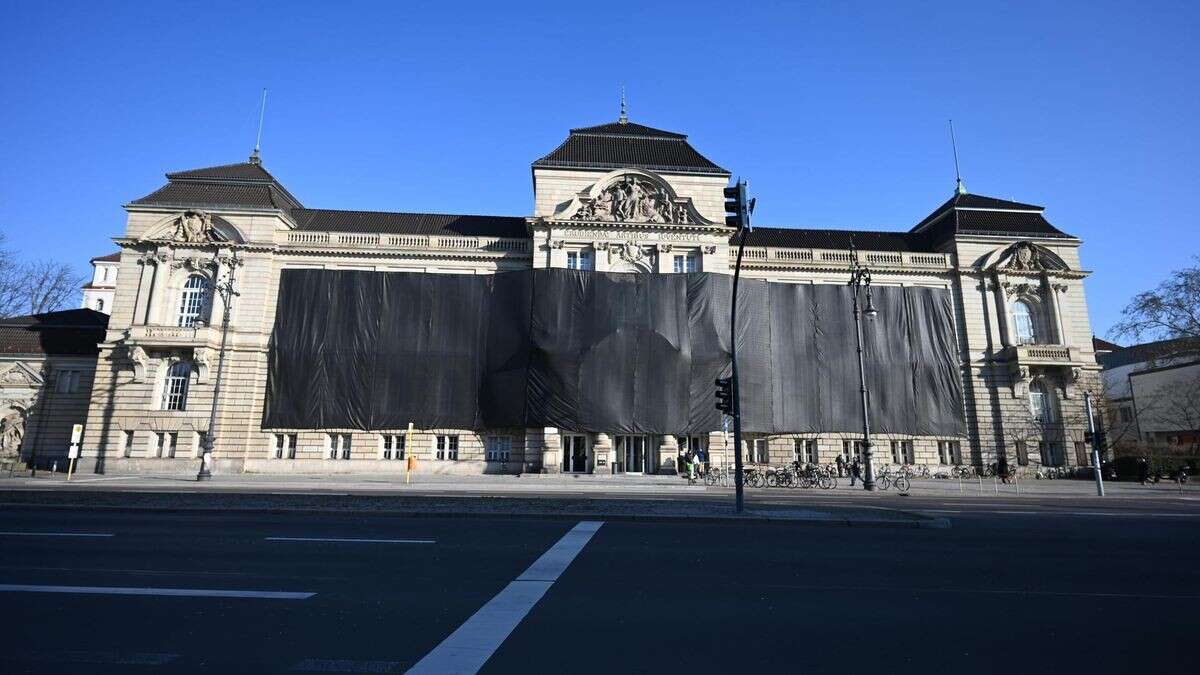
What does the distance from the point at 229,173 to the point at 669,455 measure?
36.0 meters

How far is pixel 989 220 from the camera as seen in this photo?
136 feet

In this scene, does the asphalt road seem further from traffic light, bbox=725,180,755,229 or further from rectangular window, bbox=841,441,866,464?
rectangular window, bbox=841,441,866,464

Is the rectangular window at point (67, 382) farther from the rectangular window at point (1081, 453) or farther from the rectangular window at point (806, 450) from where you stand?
the rectangular window at point (1081, 453)

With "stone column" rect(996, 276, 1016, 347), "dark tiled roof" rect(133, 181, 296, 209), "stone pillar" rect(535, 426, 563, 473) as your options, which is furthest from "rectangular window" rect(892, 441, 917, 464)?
"dark tiled roof" rect(133, 181, 296, 209)

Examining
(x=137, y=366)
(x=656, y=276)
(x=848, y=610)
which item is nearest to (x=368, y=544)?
(x=848, y=610)

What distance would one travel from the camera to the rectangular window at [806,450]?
36219 millimetres

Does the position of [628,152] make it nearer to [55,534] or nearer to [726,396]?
[726,396]

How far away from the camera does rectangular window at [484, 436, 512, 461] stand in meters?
34.5

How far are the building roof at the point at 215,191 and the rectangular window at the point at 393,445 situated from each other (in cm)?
1712

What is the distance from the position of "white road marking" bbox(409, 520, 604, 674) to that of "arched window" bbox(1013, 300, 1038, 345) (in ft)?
141

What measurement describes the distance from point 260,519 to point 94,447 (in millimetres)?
30728

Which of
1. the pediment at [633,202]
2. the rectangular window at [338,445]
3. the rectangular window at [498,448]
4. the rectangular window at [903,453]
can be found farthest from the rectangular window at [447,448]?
the rectangular window at [903,453]

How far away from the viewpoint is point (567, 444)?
34.4 meters

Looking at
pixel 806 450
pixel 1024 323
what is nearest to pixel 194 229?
pixel 806 450
